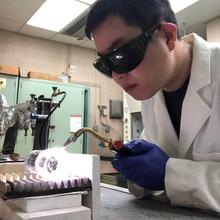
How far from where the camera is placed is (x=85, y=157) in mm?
663

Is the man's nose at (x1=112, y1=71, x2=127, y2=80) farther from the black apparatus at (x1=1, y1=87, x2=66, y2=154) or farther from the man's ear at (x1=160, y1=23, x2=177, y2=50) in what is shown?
the black apparatus at (x1=1, y1=87, x2=66, y2=154)

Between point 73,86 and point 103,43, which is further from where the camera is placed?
point 73,86

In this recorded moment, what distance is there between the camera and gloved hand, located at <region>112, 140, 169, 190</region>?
0.85 meters

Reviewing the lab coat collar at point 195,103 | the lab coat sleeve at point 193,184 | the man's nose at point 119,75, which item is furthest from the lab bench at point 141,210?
the man's nose at point 119,75

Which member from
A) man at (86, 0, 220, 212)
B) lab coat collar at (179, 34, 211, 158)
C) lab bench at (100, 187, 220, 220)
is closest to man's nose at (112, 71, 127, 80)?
man at (86, 0, 220, 212)

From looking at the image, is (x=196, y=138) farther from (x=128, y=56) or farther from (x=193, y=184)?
(x=128, y=56)

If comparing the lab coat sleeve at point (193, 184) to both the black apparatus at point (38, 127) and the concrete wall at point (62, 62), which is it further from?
the concrete wall at point (62, 62)

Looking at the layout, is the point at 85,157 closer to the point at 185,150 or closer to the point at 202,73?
the point at 185,150

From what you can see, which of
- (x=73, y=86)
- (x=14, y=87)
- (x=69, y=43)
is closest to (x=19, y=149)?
(x=14, y=87)

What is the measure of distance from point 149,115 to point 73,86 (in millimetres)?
2654

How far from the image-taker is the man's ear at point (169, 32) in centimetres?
90

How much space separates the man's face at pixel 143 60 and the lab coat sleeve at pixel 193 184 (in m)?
0.28

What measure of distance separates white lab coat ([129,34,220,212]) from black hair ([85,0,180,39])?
32 centimetres

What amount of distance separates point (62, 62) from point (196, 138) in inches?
147
